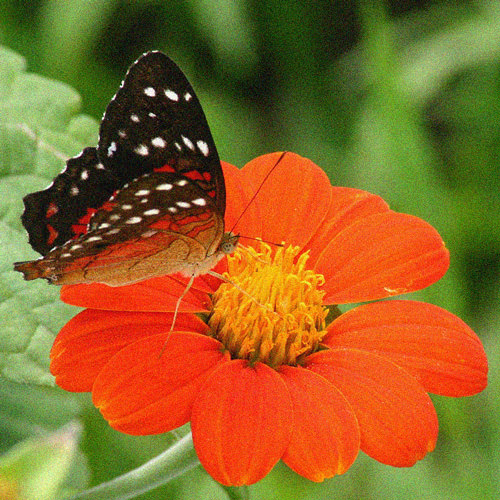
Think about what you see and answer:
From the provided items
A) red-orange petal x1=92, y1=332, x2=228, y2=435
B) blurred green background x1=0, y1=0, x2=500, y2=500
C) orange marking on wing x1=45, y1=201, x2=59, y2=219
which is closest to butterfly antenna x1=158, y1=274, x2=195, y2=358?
red-orange petal x1=92, y1=332, x2=228, y2=435

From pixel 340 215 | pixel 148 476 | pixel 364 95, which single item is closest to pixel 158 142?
pixel 340 215

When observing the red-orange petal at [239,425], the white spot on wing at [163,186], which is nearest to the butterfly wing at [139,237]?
the white spot on wing at [163,186]

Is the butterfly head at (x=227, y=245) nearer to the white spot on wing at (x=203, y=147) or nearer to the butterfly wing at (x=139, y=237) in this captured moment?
the butterfly wing at (x=139, y=237)

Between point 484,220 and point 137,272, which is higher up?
point 137,272

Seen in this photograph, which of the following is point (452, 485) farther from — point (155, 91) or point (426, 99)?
point (426, 99)

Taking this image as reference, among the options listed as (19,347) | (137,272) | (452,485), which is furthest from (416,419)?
(452,485)

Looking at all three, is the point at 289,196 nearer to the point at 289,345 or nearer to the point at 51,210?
the point at 289,345

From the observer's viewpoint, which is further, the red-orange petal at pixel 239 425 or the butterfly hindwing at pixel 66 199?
the butterfly hindwing at pixel 66 199

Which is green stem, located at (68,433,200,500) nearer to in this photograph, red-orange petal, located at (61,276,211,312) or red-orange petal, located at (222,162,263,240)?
red-orange petal, located at (61,276,211,312)
